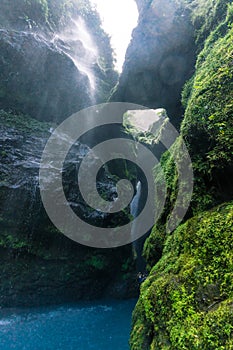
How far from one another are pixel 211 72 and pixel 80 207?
9180mm

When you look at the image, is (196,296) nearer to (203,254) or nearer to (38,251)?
(203,254)

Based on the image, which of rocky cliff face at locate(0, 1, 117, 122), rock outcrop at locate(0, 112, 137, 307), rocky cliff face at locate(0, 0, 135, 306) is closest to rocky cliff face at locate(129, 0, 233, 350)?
rock outcrop at locate(0, 112, 137, 307)

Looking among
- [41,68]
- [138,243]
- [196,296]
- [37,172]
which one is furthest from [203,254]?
[41,68]

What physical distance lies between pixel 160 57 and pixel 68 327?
1052 centimetres

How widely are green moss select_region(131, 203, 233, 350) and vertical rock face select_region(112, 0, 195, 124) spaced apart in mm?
7792

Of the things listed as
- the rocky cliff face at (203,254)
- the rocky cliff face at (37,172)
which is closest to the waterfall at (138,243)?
the rocky cliff face at (37,172)

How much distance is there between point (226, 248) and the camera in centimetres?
296

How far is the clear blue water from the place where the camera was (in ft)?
24.1

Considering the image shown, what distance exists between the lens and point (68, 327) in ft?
29.1

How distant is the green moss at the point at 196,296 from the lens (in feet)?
8.18

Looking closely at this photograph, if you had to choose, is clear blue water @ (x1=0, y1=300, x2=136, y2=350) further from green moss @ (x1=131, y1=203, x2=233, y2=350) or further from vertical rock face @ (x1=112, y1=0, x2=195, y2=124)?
vertical rock face @ (x1=112, y1=0, x2=195, y2=124)

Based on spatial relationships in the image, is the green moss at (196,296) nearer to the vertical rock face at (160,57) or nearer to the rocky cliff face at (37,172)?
the vertical rock face at (160,57)

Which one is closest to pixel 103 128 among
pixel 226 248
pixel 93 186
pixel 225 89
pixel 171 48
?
pixel 93 186

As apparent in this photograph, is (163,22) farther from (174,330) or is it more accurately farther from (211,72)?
(174,330)
